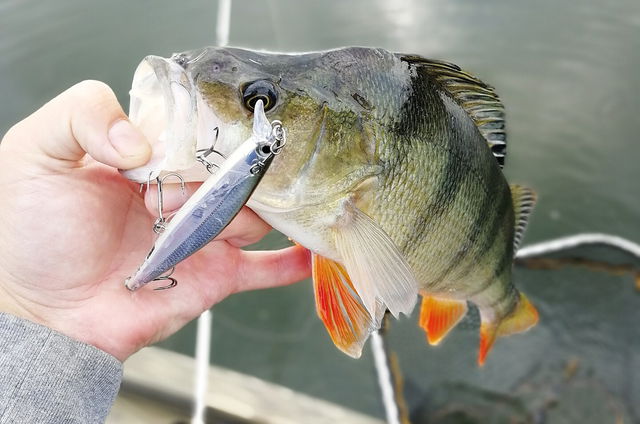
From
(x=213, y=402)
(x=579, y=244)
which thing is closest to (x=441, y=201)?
(x=213, y=402)

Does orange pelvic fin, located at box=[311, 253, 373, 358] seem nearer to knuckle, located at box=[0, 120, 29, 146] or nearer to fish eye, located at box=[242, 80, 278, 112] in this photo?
fish eye, located at box=[242, 80, 278, 112]

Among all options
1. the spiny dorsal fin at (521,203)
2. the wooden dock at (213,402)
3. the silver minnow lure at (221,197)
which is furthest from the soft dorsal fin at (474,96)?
the wooden dock at (213,402)

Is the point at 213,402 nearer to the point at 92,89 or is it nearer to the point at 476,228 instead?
the point at 476,228

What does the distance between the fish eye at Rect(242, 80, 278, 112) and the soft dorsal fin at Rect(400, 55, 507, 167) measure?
0.43 meters

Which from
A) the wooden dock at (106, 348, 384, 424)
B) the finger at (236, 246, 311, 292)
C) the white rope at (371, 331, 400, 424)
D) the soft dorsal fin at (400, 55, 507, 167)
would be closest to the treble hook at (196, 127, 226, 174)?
the soft dorsal fin at (400, 55, 507, 167)

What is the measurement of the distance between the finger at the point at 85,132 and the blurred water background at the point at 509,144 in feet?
3.83

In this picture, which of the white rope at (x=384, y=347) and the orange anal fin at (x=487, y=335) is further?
the white rope at (x=384, y=347)

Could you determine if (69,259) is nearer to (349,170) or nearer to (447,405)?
(349,170)

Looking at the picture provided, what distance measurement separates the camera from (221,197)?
103 centimetres

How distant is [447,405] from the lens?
8.41 feet

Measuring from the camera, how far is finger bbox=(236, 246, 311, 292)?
1802 millimetres

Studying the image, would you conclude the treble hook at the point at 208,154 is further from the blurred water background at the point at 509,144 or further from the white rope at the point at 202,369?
the blurred water background at the point at 509,144

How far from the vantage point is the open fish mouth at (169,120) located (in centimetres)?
107

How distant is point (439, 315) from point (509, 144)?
9.64ft
